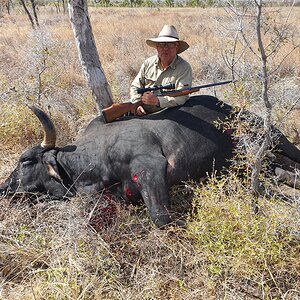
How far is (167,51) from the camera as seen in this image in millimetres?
4867

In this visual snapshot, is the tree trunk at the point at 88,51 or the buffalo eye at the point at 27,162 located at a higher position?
the tree trunk at the point at 88,51

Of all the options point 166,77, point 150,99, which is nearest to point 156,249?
point 150,99

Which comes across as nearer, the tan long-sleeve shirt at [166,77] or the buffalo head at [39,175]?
the buffalo head at [39,175]

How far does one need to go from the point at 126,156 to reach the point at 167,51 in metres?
1.71

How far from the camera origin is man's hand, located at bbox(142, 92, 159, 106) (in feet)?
14.6

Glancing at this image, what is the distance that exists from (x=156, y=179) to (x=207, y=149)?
0.87 meters

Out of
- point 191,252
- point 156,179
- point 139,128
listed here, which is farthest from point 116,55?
point 191,252

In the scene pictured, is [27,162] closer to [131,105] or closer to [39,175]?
[39,175]

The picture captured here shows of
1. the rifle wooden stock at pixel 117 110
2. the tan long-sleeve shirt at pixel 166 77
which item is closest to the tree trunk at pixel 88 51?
the tan long-sleeve shirt at pixel 166 77

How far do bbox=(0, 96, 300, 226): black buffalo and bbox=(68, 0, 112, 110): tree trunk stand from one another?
102 cm

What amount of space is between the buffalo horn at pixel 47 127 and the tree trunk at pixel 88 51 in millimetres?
1295

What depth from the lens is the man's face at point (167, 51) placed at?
486cm

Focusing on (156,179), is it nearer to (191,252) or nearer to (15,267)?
(191,252)

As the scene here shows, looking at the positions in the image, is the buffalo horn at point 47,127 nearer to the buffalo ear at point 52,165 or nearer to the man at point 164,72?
the buffalo ear at point 52,165
